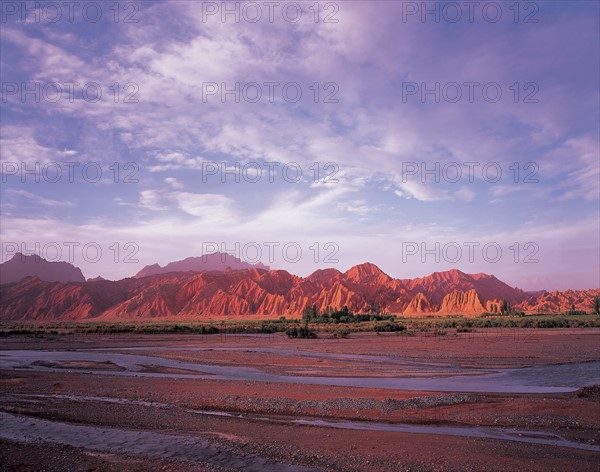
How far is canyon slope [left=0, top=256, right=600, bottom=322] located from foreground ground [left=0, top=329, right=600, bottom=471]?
114 metres

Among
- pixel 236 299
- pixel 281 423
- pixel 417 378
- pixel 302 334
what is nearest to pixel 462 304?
pixel 236 299

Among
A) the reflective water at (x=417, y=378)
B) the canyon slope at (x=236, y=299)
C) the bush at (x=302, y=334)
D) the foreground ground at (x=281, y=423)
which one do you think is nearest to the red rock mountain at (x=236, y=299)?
the canyon slope at (x=236, y=299)

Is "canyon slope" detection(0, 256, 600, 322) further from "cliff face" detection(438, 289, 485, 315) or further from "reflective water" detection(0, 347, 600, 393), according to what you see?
"reflective water" detection(0, 347, 600, 393)

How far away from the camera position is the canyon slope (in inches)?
5684

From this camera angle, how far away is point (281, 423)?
49.7ft

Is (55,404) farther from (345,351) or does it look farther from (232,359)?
(345,351)

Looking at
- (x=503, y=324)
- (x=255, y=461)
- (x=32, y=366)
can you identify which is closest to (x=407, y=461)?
(x=255, y=461)

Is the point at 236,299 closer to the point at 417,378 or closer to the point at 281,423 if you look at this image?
the point at 417,378

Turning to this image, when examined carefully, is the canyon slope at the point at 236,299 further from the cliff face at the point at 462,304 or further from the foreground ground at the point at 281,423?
the foreground ground at the point at 281,423

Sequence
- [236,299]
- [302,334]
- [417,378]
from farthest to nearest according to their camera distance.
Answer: [236,299]
[302,334]
[417,378]

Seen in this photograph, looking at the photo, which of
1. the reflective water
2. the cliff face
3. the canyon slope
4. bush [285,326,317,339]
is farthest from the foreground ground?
the canyon slope

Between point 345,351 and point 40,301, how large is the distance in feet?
541

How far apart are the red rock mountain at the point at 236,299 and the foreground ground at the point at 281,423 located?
114934 mm

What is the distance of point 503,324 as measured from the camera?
234ft
